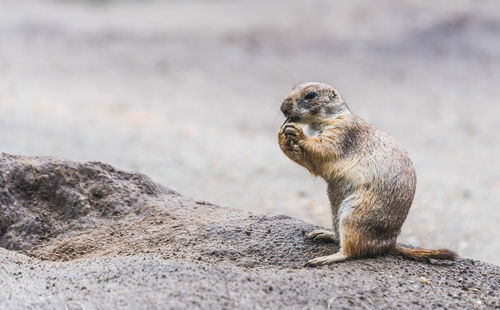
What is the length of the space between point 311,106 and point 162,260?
55.7 inches

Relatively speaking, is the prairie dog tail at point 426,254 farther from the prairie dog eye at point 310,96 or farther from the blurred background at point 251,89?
the blurred background at point 251,89

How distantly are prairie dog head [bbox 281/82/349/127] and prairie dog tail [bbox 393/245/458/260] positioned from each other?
0.97m

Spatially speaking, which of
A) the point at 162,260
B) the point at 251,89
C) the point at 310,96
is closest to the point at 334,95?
the point at 310,96

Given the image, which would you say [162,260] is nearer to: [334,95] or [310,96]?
[310,96]

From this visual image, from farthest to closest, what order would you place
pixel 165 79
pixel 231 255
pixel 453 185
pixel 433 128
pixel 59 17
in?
pixel 59 17
pixel 165 79
pixel 433 128
pixel 453 185
pixel 231 255

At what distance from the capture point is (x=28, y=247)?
14.9 feet

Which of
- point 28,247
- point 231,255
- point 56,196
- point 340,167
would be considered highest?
point 340,167

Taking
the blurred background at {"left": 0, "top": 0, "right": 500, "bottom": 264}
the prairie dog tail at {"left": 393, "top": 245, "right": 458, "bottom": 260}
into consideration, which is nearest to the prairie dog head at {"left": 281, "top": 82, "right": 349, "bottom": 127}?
the prairie dog tail at {"left": 393, "top": 245, "right": 458, "bottom": 260}

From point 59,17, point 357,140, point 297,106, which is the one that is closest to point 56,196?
point 297,106

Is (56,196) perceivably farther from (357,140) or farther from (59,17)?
(59,17)

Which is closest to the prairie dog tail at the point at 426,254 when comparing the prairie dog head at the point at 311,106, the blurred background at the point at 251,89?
the prairie dog head at the point at 311,106

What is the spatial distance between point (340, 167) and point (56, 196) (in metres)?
2.25

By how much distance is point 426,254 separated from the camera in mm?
4098

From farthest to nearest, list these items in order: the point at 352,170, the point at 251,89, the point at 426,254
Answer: the point at 251,89 < the point at 426,254 < the point at 352,170
